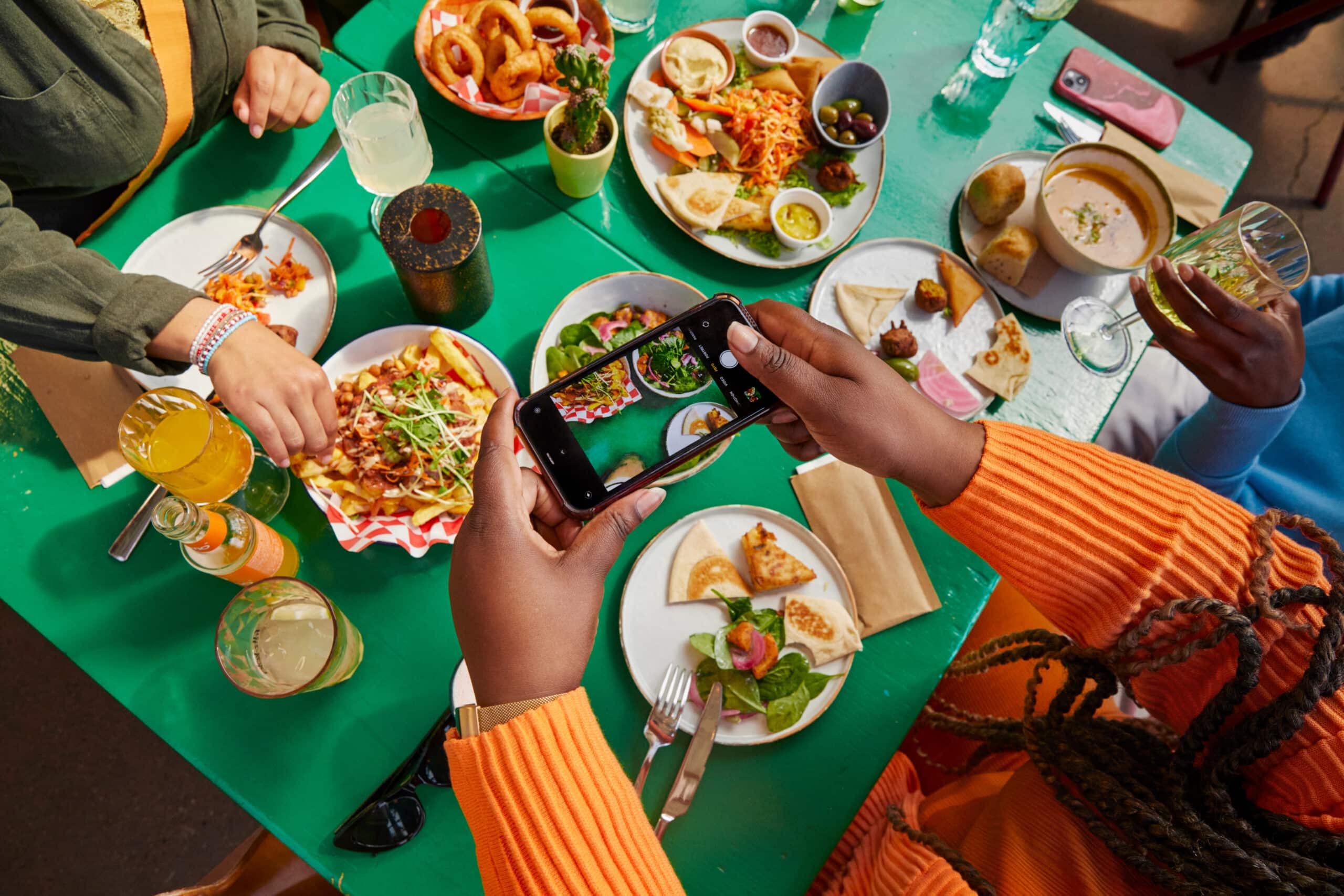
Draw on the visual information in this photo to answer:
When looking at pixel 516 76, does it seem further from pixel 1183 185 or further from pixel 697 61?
pixel 1183 185

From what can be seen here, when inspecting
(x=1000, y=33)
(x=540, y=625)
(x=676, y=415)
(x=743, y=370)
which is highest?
(x=1000, y=33)

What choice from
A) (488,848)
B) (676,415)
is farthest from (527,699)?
(676,415)

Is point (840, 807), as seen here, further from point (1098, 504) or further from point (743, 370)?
point (743, 370)

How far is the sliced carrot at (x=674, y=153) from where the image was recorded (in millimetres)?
1925

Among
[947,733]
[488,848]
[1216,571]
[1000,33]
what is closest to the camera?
[488,848]

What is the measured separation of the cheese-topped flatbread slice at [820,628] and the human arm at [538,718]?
19.6 inches

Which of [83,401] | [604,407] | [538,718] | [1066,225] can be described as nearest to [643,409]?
[604,407]

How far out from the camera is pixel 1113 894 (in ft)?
4.14

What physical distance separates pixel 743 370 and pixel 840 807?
968 millimetres

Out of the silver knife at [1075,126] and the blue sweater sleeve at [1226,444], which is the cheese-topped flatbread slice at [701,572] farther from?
the silver knife at [1075,126]

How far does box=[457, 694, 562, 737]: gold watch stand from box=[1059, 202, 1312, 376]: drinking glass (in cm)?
168

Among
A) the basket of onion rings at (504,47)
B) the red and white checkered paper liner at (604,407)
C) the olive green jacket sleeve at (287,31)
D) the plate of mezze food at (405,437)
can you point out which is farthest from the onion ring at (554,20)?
the red and white checkered paper liner at (604,407)

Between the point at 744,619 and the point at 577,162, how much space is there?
1177mm

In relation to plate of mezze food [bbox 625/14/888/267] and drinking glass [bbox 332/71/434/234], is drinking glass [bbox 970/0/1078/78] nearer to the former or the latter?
plate of mezze food [bbox 625/14/888/267]
